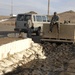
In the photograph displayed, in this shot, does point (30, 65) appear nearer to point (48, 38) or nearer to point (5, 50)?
point (5, 50)

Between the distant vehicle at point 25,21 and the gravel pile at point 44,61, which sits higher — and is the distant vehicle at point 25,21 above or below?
above

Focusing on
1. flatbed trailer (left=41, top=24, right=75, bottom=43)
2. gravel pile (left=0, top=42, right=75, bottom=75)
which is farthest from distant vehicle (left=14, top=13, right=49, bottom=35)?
gravel pile (left=0, top=42, right=75, bottom=75)

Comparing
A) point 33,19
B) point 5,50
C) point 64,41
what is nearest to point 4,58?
point 5,50

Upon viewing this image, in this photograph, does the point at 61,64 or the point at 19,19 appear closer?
the point at 61,64

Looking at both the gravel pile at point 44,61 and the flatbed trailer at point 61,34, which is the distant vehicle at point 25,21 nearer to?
the flatbed trailer at point 61,34

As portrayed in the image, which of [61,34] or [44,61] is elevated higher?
[61,34]

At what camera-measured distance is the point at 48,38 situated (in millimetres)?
22266

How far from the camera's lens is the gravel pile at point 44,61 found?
1328 centimetres

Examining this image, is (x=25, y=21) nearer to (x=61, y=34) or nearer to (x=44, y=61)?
(x=61, y=34)

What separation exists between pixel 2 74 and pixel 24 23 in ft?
51.3

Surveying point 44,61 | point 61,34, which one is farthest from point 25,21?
point 44,61

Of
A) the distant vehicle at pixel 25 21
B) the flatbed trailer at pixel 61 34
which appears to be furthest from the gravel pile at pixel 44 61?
the distant vehicle at pixel 25 21

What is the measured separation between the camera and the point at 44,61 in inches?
658

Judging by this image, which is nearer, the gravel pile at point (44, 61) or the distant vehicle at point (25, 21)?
the gravel pile at point (44, 61)
